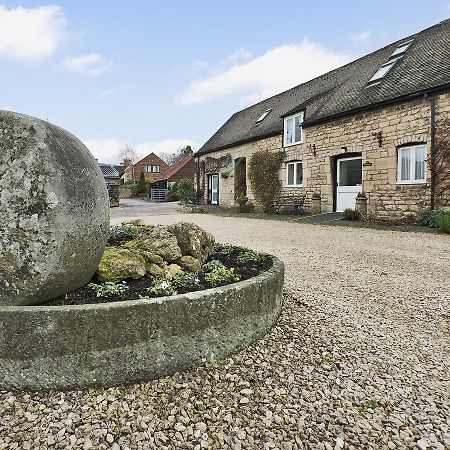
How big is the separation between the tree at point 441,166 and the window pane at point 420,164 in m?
0.45

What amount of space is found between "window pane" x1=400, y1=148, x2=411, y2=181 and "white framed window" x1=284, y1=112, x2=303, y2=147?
206 inches

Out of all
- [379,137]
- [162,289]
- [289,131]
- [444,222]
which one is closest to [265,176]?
[289,131]

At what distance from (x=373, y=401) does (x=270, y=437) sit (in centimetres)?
70

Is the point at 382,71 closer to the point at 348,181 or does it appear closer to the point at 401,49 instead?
the point at 401,49

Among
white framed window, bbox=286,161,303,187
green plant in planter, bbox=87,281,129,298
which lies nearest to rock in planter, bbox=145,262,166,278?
green plant in planter, bbox=87,281,129,298

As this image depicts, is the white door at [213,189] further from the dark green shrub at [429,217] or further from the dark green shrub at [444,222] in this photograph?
the dark green shrub at [444,222]

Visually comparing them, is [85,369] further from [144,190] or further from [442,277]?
[144,190]

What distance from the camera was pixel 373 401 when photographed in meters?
2.04

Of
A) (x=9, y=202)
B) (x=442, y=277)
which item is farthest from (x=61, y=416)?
(x=442, y=277)

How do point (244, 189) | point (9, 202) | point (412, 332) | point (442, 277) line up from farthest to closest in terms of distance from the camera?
point (244, 189), point (442, 277), point (412, 332), point (9, 202)

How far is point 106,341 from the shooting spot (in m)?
2.10

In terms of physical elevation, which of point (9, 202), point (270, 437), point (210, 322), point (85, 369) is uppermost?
point (9, 202)

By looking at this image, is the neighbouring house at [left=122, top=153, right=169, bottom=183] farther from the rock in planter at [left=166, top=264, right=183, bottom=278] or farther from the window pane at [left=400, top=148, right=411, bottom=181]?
the rock in planter at [left=166, top=264, right=183, bottom=278]

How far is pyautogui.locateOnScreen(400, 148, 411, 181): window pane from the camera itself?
11.7 metres
